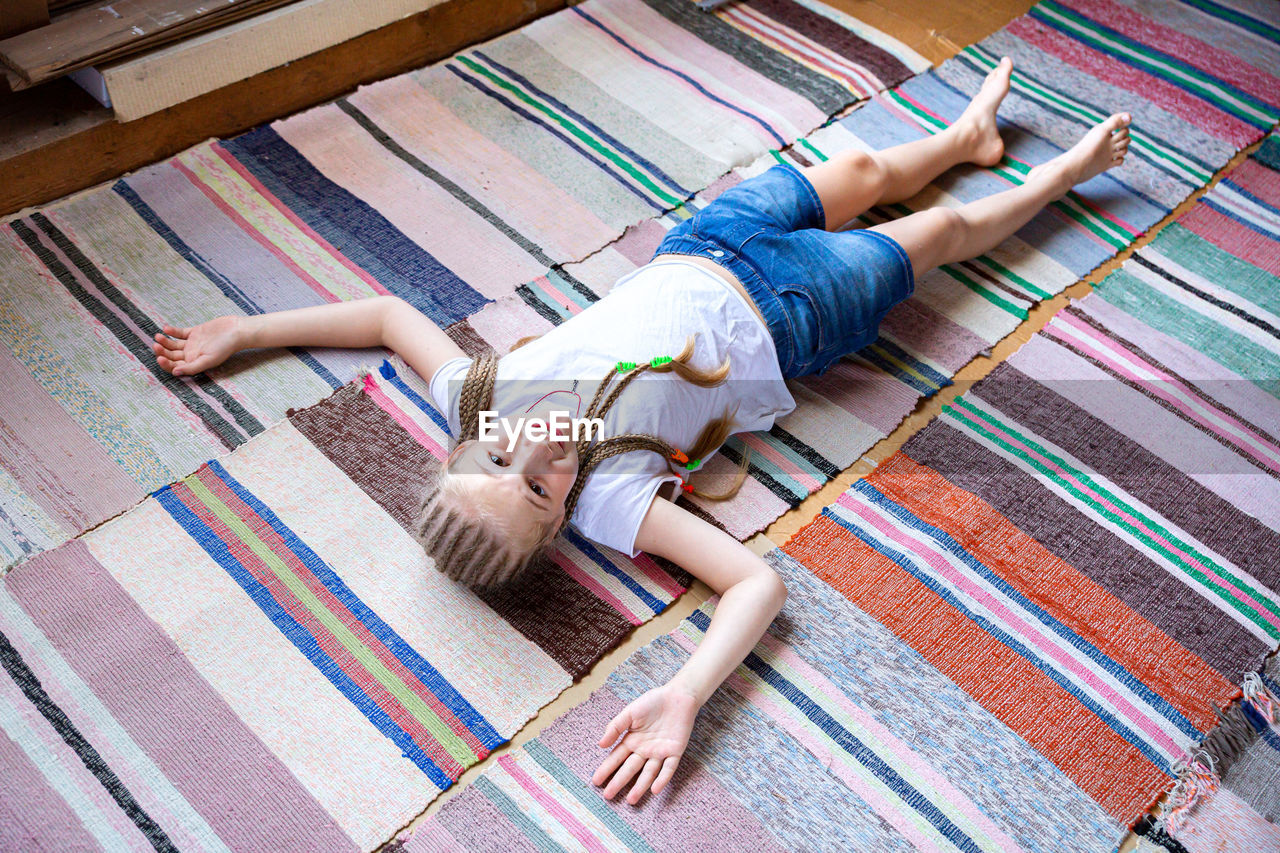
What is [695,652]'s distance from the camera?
119 centimetres

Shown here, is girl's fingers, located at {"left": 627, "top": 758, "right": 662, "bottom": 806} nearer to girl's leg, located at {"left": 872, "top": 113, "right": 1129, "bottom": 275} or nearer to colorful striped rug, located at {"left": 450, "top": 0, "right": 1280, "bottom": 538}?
colorful striped rug, located at {"left": 450, "top": 0, "right": 1280, "bottom": 538}

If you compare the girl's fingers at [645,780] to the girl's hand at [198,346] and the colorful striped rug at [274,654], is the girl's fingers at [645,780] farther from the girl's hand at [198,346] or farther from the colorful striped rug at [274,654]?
the girl's hand at [198,346]

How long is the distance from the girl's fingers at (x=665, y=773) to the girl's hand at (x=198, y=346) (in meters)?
0.88

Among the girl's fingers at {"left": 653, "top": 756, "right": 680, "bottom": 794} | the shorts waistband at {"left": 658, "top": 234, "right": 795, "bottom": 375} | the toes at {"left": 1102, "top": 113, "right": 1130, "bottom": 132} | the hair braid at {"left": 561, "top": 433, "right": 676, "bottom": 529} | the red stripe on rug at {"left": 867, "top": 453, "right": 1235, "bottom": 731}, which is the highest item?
the toes at {"left": 1102, "top": 113, "right": 1130, "bottom": 132}

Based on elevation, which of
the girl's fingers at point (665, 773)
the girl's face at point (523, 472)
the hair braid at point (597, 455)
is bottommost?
the girl's fingers at point (665, 773)

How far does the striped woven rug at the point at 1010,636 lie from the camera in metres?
1.14

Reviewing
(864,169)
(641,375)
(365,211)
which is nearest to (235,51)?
(365,211)

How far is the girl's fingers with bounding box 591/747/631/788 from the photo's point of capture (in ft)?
3.67

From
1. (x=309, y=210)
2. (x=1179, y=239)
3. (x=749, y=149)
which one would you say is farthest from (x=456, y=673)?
(x=1179, y=239)

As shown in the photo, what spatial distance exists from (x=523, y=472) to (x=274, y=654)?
392mm

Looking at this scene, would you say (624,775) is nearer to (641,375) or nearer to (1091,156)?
(641,375)

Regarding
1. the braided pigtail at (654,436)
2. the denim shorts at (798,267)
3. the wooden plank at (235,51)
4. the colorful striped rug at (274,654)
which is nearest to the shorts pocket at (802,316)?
the denim shorts at (798,267)

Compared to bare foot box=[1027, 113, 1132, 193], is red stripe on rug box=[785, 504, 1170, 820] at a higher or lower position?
lower

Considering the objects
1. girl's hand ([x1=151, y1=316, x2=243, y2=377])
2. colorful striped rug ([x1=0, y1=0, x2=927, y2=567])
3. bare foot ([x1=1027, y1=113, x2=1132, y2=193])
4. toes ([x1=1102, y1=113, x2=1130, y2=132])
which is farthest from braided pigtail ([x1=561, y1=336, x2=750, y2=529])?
toes ([x1=1102, y1=113, x2=1130, y2=132])
